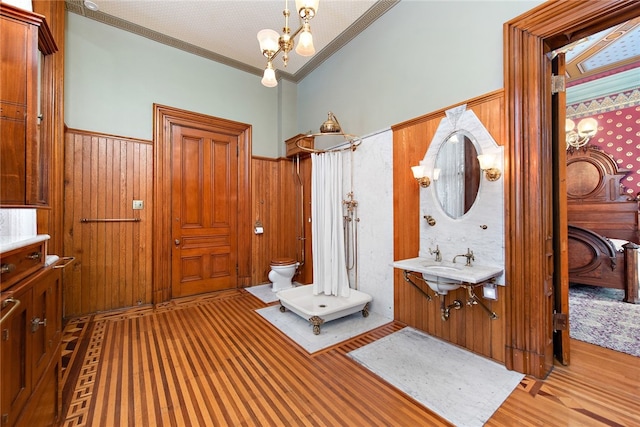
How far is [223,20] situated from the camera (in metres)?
3.14

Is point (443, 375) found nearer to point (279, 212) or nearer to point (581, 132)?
point (279, 212)

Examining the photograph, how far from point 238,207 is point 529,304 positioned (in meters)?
3.59

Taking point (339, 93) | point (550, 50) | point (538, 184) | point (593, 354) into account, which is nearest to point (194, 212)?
point (339, 93)

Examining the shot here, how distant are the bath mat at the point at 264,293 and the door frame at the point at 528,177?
2597 millimetres

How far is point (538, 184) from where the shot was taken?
1828 millimetres

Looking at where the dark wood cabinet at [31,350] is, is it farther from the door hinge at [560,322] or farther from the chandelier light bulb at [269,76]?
the door hinge at [560,322]

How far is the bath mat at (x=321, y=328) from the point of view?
2365 millimetres

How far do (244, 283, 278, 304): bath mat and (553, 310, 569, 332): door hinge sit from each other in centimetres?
284

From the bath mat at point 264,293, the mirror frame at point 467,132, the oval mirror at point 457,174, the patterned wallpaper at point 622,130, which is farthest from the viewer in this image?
the patterned wallpaper at point 622,130

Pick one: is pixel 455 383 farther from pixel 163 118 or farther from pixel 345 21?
pixel 163 118

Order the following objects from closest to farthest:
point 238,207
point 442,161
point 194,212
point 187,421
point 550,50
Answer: point 187,421 → point 550,50 → point 442,161 → point 194,212 → point 238,207

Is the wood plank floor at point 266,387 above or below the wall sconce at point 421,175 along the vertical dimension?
below

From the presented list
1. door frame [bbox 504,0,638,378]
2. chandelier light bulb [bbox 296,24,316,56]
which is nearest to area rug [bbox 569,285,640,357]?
door frame [bbox 504,0,638,378]

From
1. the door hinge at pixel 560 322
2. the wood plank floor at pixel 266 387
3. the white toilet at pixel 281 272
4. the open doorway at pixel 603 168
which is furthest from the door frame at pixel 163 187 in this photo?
the open doorway at pixel 603 168
